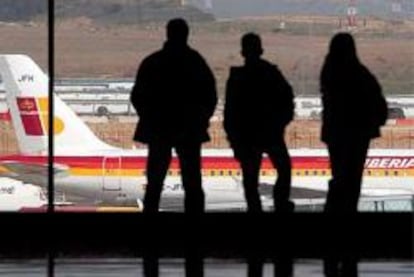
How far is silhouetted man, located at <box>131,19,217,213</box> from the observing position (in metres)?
8.66

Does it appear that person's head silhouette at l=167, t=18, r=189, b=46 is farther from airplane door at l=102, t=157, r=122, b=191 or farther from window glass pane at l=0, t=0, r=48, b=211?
airplane door at l=102, t=157, r=122, b=191

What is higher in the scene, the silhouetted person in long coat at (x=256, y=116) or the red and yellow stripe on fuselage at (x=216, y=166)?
the silhouetted person in long coat at (x=256, y=116)

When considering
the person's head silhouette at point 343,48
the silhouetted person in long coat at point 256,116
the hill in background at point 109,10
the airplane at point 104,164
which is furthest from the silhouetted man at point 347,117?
the airplane at point 104,164

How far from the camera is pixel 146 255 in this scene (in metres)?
9.34

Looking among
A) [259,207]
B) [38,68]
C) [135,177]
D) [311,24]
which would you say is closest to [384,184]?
[135,177]

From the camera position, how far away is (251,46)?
8797 millimetres

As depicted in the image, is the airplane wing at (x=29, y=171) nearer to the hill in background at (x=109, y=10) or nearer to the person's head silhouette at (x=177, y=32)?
the hill in background at (x=109, y=10)

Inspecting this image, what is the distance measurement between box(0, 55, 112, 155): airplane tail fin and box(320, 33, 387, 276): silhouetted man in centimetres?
1547

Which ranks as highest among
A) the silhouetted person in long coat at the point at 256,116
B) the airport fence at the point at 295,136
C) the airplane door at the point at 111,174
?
the silhouetted person in long coat at the point at 256,116

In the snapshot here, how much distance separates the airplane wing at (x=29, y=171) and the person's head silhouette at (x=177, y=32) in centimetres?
1756

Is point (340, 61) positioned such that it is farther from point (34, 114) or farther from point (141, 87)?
point (34, 114)

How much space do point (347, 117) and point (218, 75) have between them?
5793 millimetres

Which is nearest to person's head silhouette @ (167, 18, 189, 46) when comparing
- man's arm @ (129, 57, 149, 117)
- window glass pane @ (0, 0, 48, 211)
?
man's arm @ (129, 57, 149, 117)

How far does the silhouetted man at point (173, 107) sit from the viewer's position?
28.4ft
